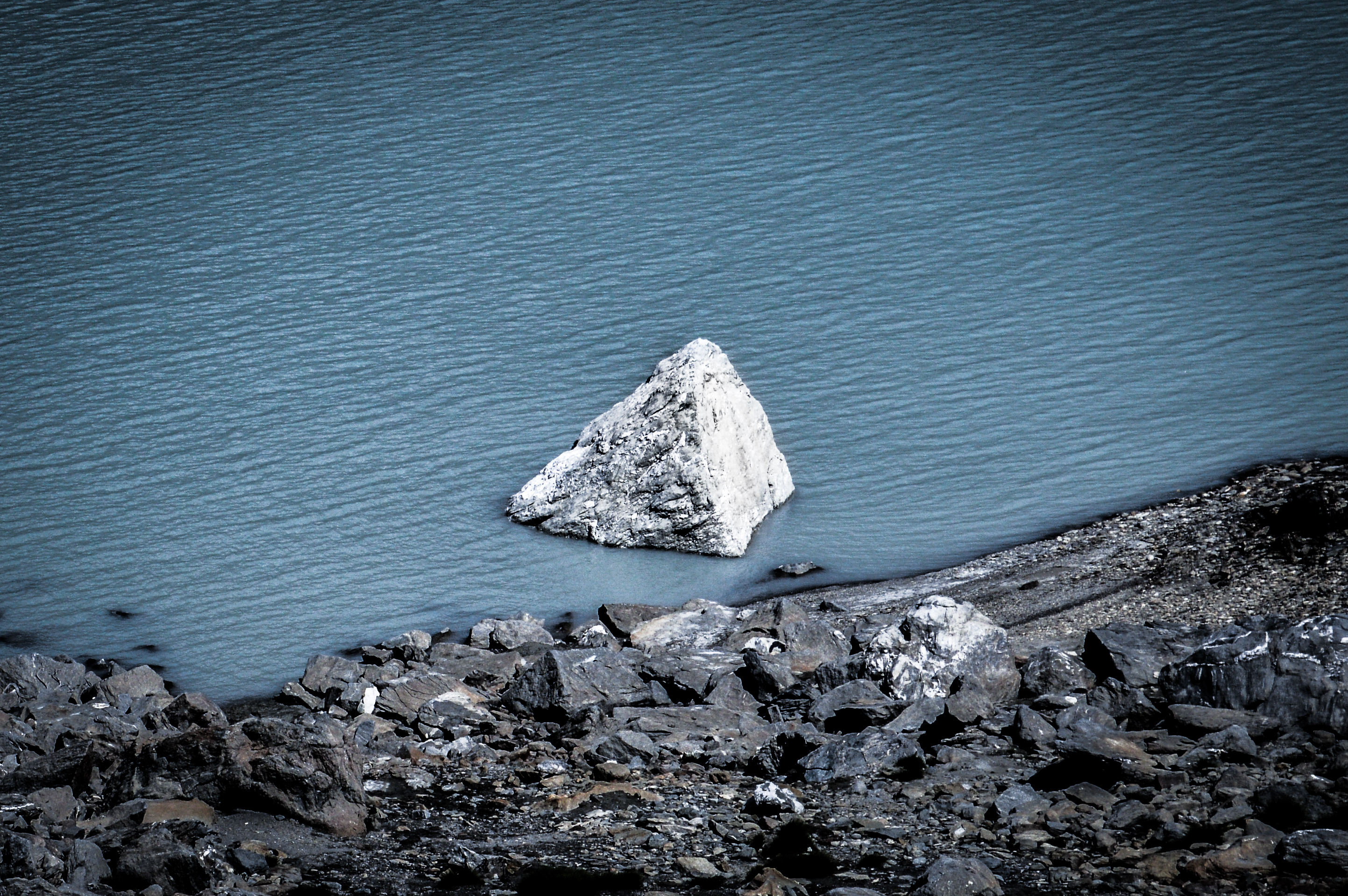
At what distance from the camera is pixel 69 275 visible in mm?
23938

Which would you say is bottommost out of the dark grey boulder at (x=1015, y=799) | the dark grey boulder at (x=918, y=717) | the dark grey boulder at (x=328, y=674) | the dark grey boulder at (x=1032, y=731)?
the dark grey boulder at (x=1015, y=799)

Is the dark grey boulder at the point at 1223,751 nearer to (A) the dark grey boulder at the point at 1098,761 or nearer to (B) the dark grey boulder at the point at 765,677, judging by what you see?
(A) the dark grey boulder at the point at 1098,761

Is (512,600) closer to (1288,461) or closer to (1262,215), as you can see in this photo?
(1288,461)

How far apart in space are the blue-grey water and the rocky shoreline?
6.85ft

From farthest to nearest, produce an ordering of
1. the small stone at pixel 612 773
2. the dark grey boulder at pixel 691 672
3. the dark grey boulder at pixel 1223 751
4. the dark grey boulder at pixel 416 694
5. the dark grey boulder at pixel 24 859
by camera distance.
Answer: the dark grey boulder at pixel 416 694 → the dark grey boulder at pixel 691 672 → the small stone at pixel 612 773 → the dark grey boulder at pixel 1223 751 → the dark grey boulder at pixel 24 859

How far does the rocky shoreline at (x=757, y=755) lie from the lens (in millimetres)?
8836

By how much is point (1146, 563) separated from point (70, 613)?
12846 millimetres

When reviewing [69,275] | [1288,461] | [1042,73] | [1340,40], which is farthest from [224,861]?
[1340,40]

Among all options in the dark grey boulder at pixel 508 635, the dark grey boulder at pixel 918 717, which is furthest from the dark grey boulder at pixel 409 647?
the dark grey boulder at pixel 918 717

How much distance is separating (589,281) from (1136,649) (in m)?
13.5

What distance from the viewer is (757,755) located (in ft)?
35.6

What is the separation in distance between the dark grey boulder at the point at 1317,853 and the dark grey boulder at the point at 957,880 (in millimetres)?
1811

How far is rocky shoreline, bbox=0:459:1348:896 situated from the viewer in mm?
8836

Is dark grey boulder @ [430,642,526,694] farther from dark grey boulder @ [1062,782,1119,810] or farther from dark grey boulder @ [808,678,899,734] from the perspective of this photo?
dark grey boulder @ [1062,782,1119,810]
